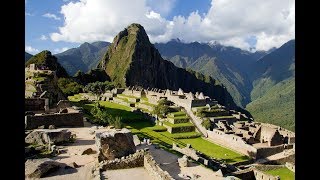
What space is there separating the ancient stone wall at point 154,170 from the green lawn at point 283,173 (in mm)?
12128

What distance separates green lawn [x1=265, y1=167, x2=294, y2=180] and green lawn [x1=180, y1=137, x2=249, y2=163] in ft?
19.6

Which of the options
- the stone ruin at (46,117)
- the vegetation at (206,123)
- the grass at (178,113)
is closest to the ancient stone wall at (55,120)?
the stone ruin at (46,117)

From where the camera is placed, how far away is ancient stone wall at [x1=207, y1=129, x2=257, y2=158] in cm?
3750

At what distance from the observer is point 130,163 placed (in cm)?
1900

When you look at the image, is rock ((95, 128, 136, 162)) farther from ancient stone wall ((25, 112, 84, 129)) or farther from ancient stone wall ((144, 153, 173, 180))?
ancient stone wall ((25, 112, 84, 129))

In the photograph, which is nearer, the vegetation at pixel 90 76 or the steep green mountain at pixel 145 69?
the vegetation at pixel 90 76

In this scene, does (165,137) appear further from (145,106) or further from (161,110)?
(145,106)

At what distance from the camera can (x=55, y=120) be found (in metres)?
27.5

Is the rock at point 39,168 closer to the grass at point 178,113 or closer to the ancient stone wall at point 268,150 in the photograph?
the ancient stone wall at point 268,150

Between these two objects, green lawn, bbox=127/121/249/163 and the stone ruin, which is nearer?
the stone ruin

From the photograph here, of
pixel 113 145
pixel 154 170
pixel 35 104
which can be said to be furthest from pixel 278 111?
pixel 154 170

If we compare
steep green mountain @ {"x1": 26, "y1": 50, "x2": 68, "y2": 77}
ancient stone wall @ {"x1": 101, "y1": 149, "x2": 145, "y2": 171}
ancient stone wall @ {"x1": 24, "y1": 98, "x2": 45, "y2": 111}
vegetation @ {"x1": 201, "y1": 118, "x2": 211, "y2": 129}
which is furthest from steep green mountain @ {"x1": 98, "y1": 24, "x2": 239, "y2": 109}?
ancient stone wall @ {"x1": 101, "y1": 149, "x2": 145, "y2": 171}

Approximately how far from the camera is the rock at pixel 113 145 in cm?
1930
